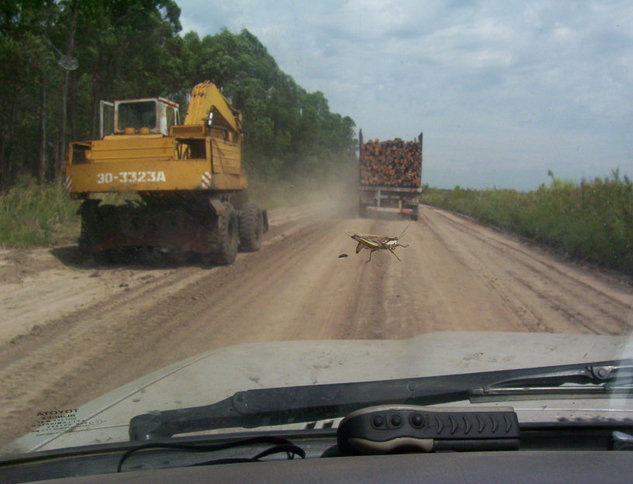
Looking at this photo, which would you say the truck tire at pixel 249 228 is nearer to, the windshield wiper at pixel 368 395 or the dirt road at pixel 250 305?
the dirt road at pixel 250 305

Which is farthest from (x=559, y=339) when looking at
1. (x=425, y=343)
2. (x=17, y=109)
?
(x=17, y=109)

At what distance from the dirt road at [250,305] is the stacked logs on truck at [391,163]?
2.58 metres

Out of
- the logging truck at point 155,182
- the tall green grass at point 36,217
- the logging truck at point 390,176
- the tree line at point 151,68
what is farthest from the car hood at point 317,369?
the tree line at point 151,68

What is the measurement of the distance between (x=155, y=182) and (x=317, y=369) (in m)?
8.26

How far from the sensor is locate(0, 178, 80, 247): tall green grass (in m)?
13.5

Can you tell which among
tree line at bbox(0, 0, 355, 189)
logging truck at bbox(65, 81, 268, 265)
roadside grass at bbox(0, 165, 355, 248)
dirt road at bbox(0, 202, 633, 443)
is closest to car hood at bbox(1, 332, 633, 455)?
dirt road at bbox(0, 202, 633, 443)

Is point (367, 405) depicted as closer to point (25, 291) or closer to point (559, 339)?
point (559, 339)

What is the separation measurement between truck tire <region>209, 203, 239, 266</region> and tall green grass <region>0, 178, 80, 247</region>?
13.6 feet

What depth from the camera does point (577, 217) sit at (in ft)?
51.0

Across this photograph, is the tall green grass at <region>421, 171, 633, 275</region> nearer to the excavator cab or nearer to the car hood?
the excavator cab

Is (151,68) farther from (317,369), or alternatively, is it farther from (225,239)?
(317,369)

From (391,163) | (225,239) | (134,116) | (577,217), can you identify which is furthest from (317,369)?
(391,163)

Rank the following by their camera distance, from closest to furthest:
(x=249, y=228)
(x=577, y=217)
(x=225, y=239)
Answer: (x=225, y=239), (x=249, y=228), (x=577, y=217)

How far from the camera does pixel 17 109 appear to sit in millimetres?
25891
